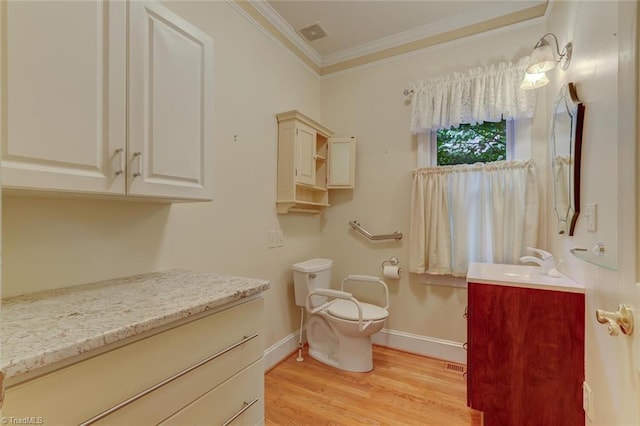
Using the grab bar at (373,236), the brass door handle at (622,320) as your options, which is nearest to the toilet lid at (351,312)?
the grab bar at (373,236)

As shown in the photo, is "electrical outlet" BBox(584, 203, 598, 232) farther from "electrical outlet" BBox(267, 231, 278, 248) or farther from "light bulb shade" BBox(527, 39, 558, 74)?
"electrical outlet" BBox(267, 231, 278, 248)

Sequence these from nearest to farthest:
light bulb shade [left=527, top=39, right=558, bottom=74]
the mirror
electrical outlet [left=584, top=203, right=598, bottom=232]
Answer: electrical outlet [left=584, top=203, right=598, bottom=232]
the mirror
light bulb shade [left=527, top=39, right=558, bottom=74]

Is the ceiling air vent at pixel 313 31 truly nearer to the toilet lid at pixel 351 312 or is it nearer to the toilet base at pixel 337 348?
the toilet lid at pixel 351 312

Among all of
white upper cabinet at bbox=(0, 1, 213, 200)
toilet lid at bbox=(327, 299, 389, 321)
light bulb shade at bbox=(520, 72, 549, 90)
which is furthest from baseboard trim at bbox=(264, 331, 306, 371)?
light bulb shade at bbox=(520, 72, 549, 90)

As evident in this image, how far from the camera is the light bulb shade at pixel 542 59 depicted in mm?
1609

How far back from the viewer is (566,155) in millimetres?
1562

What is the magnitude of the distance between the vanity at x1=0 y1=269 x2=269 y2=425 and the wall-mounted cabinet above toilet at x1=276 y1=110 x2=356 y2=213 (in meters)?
1.16

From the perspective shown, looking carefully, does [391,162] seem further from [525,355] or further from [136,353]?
[136,353]

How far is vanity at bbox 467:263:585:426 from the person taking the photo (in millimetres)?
1396

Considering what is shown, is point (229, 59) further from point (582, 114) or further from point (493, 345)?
point (493, 345)

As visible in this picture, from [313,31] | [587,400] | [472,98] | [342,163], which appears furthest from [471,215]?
[313,31]

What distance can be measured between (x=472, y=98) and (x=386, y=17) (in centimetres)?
93

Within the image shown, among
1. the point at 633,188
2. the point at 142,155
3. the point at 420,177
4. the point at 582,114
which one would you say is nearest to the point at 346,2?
the point at 420,177

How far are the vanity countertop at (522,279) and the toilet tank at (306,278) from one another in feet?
3.65
